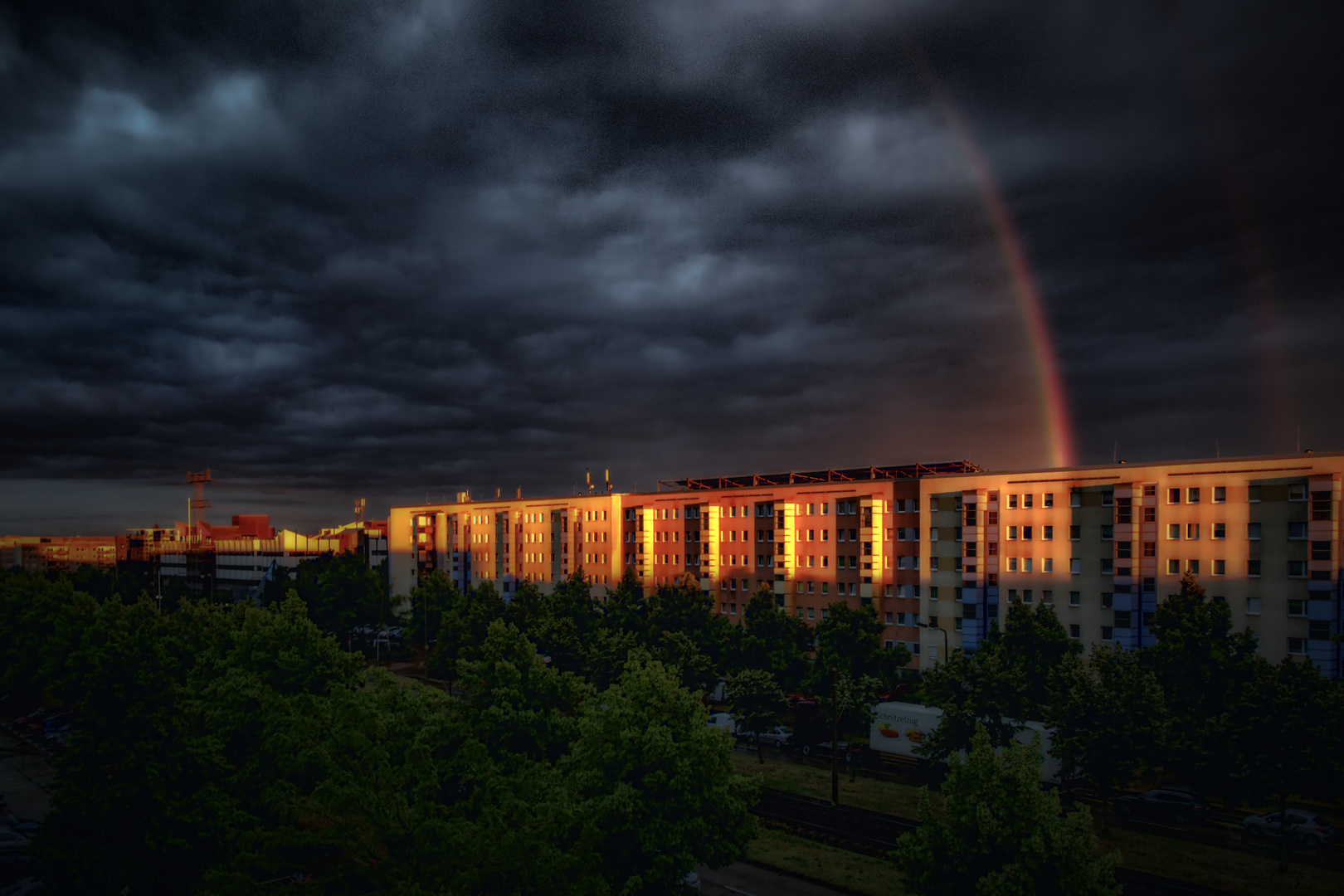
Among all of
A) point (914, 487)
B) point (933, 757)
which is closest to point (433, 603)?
point (914, 487)

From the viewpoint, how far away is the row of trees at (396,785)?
21406 mm

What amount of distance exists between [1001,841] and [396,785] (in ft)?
56.3

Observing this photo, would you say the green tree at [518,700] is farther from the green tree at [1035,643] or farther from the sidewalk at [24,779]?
the green tree at [1035,643]

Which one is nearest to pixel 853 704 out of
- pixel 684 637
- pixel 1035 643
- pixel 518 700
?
pixel 1035 643

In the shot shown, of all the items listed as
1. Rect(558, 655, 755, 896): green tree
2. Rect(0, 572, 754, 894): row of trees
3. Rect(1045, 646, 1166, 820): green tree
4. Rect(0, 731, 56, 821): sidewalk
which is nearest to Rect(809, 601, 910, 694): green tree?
Rect(1045, 646, 1166, 820): green tree

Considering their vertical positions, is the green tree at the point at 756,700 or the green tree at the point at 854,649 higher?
the green tree at the point at 854,649

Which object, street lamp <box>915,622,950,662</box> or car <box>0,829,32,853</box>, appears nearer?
car <box>0,829,32,853</box>

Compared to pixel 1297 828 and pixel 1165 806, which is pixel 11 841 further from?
pixel 1297 828

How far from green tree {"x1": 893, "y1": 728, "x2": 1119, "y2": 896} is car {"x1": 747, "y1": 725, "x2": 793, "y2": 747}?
124ft

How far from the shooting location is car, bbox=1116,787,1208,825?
1747 inches

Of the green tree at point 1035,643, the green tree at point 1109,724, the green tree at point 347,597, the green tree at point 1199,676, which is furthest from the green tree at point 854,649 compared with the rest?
the green tree at point 347,597

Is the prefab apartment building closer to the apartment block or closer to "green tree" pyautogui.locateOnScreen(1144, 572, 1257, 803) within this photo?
the apartment block

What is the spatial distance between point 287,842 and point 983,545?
6702cm

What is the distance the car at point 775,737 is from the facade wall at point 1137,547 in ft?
66.3
